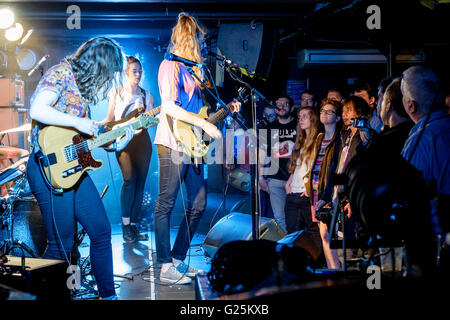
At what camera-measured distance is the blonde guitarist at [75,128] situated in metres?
2.84

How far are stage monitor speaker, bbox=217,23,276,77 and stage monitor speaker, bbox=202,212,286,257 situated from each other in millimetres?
3048

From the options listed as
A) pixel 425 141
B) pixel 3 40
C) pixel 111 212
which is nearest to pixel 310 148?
pixel 425 141

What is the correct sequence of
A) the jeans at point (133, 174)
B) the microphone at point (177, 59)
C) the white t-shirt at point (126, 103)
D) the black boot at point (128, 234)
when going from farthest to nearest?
1. the white t-shirt at point (126, 103)
2. the jeans at point (133, 174)
3. the black boot at point (128, 234)
4. the microphone at point (177, 59)

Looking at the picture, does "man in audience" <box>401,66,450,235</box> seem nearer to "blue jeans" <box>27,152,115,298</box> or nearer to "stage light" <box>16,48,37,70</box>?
"blue jeans" <box>27,152,115,298</box>

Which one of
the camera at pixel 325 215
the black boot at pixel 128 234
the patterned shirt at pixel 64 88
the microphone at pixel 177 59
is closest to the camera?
the patterned shirt at pixel 64 88

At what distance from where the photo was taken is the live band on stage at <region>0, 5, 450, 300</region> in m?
1.85

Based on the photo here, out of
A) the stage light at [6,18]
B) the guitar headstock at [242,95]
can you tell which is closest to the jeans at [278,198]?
the guitar headstock at [242,95]

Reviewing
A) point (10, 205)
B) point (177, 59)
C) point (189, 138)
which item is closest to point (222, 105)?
point (189, 138)

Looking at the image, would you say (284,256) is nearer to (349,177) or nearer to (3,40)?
(349,177)

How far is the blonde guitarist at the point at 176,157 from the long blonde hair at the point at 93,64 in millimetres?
861

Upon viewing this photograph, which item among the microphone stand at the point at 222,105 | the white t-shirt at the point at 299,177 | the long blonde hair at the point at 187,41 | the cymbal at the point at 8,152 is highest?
the long blonde hair at the point at 187,41

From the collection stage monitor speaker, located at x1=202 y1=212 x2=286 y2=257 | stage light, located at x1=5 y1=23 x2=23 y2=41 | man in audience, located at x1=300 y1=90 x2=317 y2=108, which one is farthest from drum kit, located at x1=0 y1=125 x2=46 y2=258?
man in audience, located at x1=300 y1=90 x2=317 y2=108

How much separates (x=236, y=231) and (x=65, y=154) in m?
1.98

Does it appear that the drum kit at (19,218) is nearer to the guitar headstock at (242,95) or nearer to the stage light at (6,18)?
the guitar headstock at (242,95)
